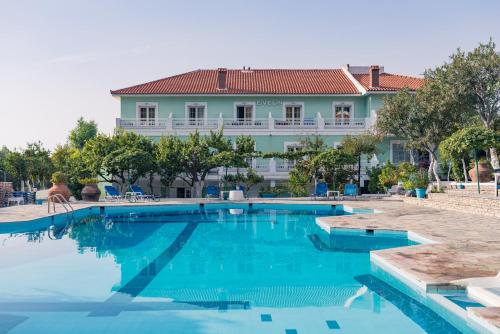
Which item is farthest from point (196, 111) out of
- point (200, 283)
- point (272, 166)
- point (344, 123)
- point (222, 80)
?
point (200, 283)

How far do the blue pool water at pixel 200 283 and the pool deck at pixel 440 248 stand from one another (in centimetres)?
40

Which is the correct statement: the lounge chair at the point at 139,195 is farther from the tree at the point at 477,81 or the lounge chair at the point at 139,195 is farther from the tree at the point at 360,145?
the tree at the point at 477,81

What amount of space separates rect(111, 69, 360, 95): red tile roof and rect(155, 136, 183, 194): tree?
673 centimetres

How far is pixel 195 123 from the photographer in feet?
99.3

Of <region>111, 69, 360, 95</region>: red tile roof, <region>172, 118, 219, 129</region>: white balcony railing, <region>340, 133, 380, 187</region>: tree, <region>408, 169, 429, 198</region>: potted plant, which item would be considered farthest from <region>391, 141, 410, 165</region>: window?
<region>172, 118, 219, 129</region>: white balcony railing

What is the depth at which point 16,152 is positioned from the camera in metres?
26.9

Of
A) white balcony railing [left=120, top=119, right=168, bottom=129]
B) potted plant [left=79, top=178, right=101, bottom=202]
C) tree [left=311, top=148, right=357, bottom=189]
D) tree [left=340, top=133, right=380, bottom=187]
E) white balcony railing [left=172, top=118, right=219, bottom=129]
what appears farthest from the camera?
white balcony railing [left=172, top=118, right=219, bottom=129]

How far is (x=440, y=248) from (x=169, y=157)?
18.3 m

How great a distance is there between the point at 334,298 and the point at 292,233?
7.16 metres

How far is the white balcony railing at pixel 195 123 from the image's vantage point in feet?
98.1

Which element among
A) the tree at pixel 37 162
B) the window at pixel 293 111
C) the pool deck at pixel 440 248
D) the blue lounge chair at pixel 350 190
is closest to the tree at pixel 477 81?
the blue lounge chair at pixel 350 190

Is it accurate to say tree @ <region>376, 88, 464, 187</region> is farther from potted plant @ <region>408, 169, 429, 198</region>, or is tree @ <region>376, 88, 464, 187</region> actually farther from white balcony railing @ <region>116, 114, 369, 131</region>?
white balcony railing @ <region>116, 114, 369, 131</region>

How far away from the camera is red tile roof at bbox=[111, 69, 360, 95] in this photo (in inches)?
1243

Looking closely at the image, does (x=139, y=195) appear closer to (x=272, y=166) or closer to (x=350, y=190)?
(x=272, y=166)
